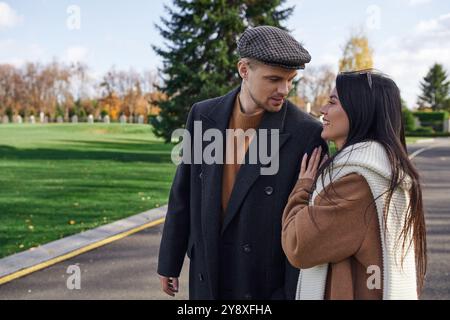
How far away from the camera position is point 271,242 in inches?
94.4

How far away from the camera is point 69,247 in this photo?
6.61m

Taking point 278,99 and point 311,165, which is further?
point 278,99

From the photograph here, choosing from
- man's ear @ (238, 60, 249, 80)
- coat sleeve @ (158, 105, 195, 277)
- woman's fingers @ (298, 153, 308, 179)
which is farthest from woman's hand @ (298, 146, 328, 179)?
coat sleeve @ (158, 105, 195, 277)

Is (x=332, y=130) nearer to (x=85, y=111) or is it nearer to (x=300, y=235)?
(x=300, y=235)

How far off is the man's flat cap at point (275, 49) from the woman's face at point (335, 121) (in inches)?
14.3

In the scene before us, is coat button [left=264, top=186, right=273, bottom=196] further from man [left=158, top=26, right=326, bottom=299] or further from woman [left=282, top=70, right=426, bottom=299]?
woman [left=282, top=70, right=426, bottom=299]

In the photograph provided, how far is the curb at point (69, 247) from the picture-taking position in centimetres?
566

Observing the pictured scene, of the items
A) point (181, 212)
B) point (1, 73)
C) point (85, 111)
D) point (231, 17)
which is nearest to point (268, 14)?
point (231, 17)

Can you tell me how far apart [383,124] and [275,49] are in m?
0.69

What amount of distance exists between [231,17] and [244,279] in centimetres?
1921

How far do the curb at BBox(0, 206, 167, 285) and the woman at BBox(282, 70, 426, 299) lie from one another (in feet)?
14.3

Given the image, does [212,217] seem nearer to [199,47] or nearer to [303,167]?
[303,167]

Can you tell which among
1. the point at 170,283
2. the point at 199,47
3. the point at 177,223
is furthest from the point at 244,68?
the point at 199,47

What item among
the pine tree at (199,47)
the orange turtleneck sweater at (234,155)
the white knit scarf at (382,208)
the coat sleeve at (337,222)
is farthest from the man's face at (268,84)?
the pine tree at (199,47)
